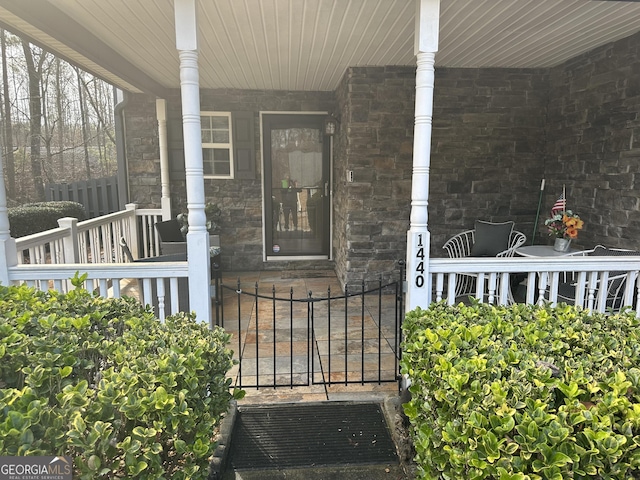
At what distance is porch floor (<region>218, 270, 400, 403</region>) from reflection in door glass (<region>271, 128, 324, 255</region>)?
995 millimetres

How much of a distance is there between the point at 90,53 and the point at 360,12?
2.30 meters

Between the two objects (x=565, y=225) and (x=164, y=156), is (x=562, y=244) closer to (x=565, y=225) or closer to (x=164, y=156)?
(x=565, y=225)

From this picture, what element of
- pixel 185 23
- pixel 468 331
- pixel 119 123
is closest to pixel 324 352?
pixel 468 331

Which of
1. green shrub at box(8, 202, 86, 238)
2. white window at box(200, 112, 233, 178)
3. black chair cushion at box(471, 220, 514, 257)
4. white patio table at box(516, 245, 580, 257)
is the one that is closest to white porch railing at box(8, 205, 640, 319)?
white patio table at box(516, 245, 580, 257)

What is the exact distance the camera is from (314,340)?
12.0 ft

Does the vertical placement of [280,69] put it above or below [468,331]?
above

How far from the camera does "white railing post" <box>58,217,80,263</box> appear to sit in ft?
12.7

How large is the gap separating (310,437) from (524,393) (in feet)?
4.67

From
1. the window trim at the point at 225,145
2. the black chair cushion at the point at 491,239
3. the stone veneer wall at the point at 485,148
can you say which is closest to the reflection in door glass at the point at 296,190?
the window trim at the point at 225,145

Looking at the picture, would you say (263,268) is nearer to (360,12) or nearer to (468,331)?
(360,12)

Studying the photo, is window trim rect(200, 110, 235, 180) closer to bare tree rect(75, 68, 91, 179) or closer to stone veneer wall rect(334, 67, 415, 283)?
stone veneer wall rect(334, 67, 415, 283)

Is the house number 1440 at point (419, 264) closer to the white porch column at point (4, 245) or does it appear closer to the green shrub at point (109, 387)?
the green shrub at point (109, 387)

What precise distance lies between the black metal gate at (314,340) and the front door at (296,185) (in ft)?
4.53

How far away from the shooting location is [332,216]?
6094 mm
